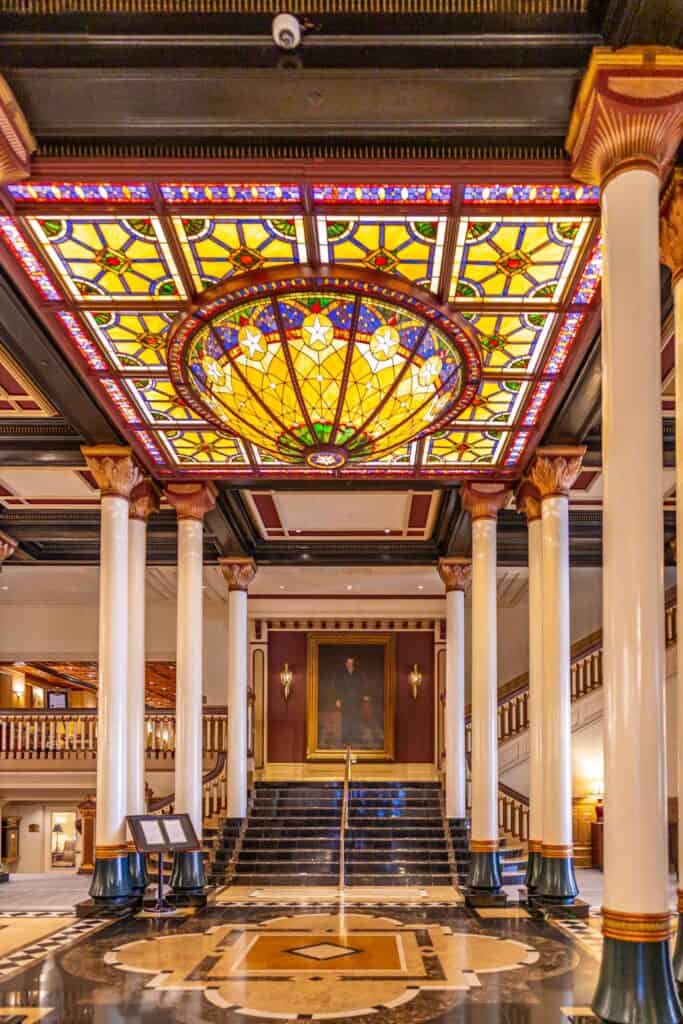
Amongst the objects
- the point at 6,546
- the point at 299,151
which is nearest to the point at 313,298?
A: the point at 299,151

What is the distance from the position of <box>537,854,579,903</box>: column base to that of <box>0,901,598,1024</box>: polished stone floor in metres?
0.35

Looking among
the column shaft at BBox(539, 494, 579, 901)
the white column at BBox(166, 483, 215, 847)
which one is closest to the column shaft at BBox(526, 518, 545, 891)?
the column shaft at BBox(539, 494, 579, 901)

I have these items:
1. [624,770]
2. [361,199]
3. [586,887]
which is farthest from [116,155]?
[586,887]

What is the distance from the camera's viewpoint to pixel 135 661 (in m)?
12.8

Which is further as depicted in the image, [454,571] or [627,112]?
[454,571]

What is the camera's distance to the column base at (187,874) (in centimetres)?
1248

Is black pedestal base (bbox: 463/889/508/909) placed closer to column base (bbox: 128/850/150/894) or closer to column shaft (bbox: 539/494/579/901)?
column shaft (bbox: 539/494/579/901)

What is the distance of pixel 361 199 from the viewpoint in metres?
6.99

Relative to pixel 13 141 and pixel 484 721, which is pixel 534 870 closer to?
pixel 484 721

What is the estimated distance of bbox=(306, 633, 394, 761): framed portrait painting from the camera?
22656 mm

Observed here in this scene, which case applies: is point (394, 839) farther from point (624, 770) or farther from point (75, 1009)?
point (624, 770)

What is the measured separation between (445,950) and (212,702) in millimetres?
15231

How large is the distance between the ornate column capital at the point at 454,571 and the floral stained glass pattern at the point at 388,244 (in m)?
9.79

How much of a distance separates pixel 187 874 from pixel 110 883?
4.23 ft
